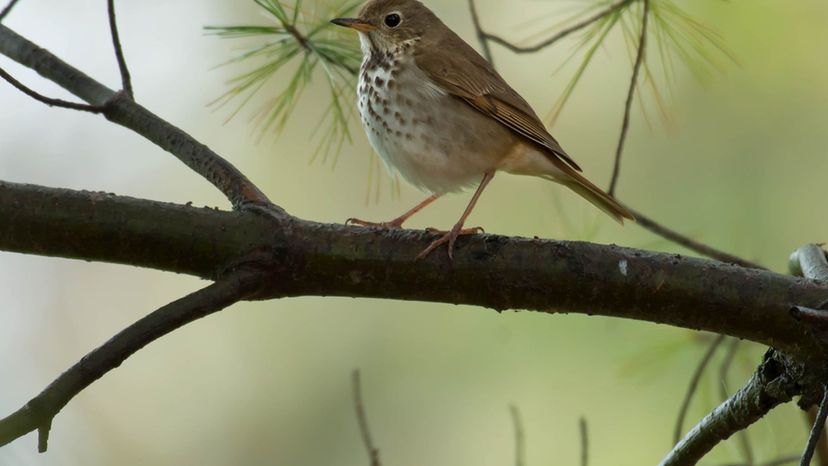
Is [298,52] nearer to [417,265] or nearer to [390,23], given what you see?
[390,23]

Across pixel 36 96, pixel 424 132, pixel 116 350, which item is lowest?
pixel 116 350

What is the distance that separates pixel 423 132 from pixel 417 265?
106cm

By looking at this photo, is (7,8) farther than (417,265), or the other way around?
(7,8)

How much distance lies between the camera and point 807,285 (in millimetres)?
2318

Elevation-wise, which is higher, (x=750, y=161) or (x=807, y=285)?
(x=750, y=161)

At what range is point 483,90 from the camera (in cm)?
357

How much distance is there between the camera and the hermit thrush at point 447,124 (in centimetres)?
338

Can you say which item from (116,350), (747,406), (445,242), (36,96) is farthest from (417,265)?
(36,96)

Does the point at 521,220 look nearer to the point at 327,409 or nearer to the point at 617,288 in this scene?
the point at 327,409

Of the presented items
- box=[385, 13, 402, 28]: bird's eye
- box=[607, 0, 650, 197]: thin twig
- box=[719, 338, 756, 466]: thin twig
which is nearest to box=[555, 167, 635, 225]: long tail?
box=[607, 0, 650, 197]: thin twig

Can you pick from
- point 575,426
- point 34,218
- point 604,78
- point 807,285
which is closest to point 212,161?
point 34,218

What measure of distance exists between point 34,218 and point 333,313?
4017 mm

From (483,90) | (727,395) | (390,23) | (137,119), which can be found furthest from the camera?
(390,23)

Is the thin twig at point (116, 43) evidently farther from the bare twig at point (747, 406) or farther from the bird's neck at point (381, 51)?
the bare twig at point (747, 406)
